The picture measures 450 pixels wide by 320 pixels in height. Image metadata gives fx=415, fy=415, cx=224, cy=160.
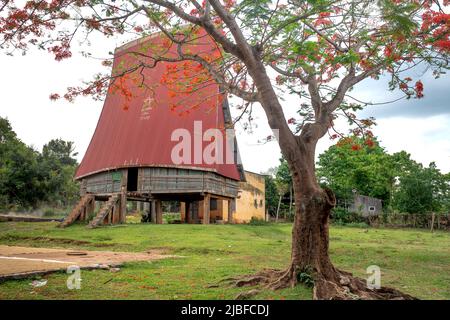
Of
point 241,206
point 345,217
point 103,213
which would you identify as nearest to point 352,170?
point 345,217

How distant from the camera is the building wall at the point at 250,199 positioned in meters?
29.7

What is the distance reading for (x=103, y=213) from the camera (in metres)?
20.0

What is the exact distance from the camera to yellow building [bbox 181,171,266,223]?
27.0m

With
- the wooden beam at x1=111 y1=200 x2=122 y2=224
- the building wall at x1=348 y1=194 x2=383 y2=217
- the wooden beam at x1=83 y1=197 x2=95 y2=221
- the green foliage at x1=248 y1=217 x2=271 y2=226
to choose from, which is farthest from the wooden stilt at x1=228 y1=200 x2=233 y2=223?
the building wall at x1=348 y1=194 x2=383 y2=217

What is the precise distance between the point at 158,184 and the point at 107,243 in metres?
6.91

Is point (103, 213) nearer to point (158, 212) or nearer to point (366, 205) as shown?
point (158, 212)

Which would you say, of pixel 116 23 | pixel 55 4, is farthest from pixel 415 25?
pixel 55 4

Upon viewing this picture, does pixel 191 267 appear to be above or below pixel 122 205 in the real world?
below

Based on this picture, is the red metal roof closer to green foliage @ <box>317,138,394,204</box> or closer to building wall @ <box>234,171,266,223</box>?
building wall @ <box>234,171,266,223</box>

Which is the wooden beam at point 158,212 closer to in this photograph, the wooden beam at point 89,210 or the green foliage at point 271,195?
the wooden beam at point 89,210

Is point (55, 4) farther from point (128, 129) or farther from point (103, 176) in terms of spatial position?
point (103, 176)

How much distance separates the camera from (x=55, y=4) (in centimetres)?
677

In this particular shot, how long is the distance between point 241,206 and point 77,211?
1232 centimetres

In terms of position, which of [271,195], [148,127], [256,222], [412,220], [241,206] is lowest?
[256,222]
